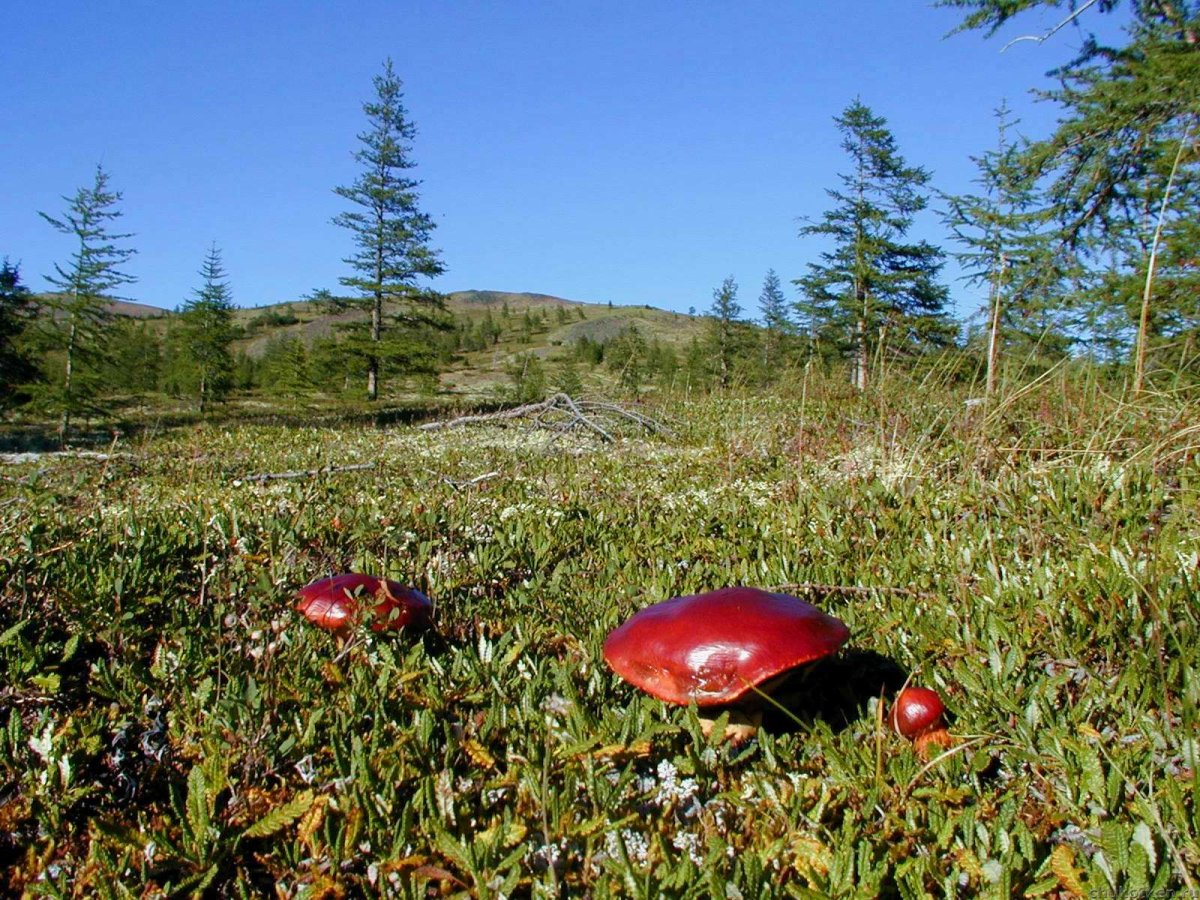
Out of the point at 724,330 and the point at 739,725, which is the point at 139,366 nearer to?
the point at 724,330

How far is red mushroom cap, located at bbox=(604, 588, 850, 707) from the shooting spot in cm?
182

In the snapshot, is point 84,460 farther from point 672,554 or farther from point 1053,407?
point 1053,407

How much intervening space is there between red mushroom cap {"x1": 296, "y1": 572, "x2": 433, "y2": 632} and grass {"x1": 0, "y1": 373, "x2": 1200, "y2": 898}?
2.7 inches

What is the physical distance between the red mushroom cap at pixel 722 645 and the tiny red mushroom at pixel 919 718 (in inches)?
9.8

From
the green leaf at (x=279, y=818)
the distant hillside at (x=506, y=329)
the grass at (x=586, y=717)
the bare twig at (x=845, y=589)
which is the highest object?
the distant hillside at (x=506, y=329)

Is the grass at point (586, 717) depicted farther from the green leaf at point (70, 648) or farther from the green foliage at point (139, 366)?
the green foliage at point (139, 366)

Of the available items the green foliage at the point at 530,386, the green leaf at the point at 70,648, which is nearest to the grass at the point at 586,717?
the green leaf at the point at 70,648

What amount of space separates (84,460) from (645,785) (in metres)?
8.26

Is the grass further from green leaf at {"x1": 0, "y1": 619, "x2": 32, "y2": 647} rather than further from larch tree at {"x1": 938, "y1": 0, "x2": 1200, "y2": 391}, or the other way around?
larch tree at {"x1": 938, "y1": 0, "x2": 1200, "y2": 391}

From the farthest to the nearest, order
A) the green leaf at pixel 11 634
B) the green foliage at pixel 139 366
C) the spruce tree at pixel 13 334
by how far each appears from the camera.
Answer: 1. the green foliage at pixel 139 366
2. the spruce tree at pixel 13 334
3. the green leaf at pixel 11 634

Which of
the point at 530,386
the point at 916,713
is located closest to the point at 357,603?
the point at 916,713

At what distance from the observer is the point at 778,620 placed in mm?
1888

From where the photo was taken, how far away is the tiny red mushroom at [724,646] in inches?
71.6

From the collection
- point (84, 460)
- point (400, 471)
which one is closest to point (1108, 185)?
point (400, 471)
